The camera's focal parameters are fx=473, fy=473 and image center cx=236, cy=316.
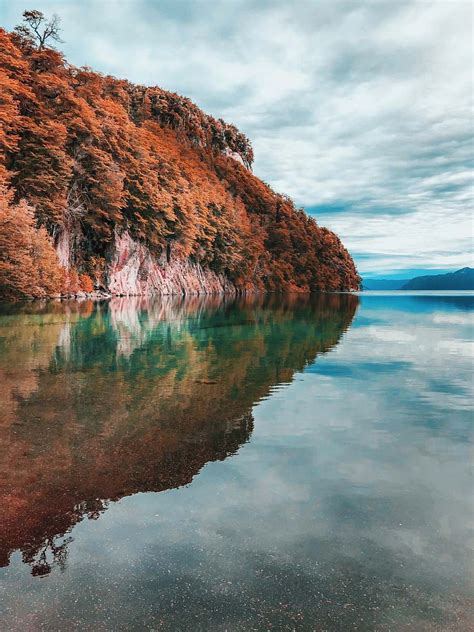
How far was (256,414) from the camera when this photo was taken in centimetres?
1085

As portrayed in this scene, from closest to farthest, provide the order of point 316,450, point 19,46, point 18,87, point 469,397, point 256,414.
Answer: point 316,450
point 256,414
point 469,397
point 18,87
point 19,46

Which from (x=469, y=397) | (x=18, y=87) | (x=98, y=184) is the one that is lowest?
(x=469, y=397)

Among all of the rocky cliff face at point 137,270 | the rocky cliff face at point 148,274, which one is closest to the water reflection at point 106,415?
the rocky cliff face at point 137,270

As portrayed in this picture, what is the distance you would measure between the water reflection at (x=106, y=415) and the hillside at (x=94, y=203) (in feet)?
65.2

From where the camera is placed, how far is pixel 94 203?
56.8m

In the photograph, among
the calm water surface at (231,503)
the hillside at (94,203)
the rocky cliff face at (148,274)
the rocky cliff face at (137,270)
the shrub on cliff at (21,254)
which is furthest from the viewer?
the rocky cliff face at (148,274)

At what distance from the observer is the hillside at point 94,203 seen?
40500 mm

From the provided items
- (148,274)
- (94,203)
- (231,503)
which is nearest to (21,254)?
(94,203)

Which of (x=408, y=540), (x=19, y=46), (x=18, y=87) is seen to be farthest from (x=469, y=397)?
(x=19, y=46)

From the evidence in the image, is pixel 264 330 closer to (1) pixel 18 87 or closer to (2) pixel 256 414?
(2) pixel 256 414

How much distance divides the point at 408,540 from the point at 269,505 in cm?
174

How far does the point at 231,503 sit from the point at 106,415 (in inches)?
187

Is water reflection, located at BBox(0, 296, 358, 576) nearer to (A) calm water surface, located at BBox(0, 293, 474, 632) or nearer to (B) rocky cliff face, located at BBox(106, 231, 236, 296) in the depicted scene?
(A) calm water surface, located at BBox(0, 293, 474, 632)

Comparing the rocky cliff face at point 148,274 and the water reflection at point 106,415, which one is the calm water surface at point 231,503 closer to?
the water reflection at point 106,415
